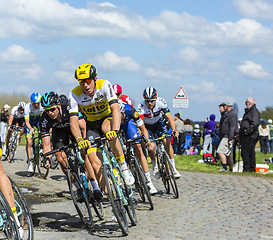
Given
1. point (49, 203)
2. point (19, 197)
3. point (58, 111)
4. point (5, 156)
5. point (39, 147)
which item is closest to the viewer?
point (19, 197)

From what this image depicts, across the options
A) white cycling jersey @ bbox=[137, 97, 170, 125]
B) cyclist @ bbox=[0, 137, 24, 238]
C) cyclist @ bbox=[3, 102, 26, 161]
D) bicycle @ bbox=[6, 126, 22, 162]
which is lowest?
bicycle @ bbox=[6, 126, 22, 162]

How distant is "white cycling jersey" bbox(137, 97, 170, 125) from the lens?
11.6 m

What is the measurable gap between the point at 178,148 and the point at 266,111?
1110 inches

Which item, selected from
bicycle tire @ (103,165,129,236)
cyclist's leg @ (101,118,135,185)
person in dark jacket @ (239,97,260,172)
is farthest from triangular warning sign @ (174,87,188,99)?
bicycle tire @ (103,165,129,236)

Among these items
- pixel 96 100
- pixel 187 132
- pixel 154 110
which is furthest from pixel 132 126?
pixel 187 132

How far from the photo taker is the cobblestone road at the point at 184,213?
732cm

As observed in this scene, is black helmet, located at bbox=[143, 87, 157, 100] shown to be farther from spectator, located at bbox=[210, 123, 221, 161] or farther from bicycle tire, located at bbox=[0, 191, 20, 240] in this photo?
spectator, located at bbox=[210, 123, 221, 161]

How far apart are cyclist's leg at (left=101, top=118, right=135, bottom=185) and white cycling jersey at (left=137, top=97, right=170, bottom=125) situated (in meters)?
3.07

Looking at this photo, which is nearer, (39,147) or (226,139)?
(39,147)

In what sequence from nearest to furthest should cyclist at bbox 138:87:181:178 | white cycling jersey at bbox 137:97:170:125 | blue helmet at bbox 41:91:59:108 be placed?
blue helmet at bbox 41:91:59:108
cyclist at bbox 138:87:181:178
white cycling jersey at bbox 137:97:170:125

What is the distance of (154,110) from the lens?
11.6 m

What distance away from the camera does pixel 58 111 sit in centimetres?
906

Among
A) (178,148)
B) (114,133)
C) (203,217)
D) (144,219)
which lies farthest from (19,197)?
(178,148)

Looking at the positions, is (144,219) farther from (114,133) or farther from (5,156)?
(5,156)
